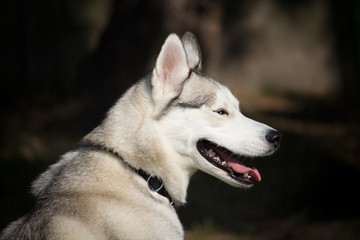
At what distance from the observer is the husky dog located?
149 inches

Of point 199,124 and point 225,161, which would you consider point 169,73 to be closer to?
point 199,124

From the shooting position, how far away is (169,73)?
4152mm

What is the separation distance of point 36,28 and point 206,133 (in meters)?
6.82

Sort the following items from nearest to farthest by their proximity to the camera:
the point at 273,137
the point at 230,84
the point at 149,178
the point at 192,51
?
the point at 149,178
the point at 273,137
the point at 192,51
the point at 230,84

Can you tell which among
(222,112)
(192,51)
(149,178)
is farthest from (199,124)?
(192,51)

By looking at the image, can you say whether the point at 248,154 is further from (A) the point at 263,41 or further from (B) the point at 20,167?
(A) the point at 263,41

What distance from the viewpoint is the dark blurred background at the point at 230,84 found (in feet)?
23.7

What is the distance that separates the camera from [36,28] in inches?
400

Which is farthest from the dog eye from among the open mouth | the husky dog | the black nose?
the black nose

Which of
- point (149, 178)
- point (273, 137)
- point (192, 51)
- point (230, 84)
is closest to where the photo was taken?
point (149, 178)

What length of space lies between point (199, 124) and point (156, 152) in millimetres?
361

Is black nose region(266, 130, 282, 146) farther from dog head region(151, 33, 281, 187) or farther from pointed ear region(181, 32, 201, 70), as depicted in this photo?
pointed ear region(181, 32, 201, 70)

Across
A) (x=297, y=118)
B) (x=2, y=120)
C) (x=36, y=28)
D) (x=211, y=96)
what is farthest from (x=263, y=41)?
(x=211, y=96)

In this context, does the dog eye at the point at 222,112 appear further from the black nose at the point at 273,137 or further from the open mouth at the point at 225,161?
the black nose at the point at 273,137
